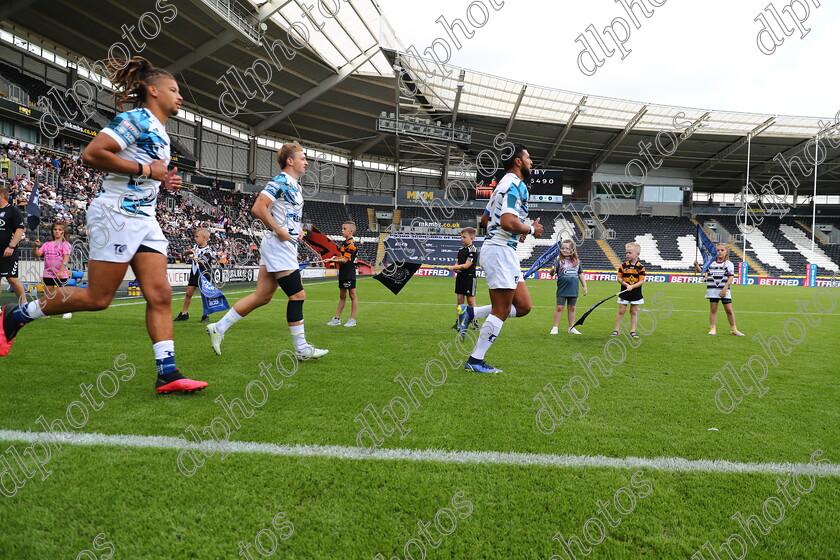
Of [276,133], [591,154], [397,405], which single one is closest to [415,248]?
[276,133]

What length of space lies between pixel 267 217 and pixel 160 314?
55.7 inches

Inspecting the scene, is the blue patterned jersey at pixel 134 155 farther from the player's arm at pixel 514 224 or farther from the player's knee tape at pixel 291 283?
the player's arm at pixel 514 224

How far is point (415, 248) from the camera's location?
4097cm

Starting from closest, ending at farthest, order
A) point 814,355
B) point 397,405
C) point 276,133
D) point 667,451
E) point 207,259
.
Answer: point 667,451
point 397,405
point 814,355
point 207,259
point 276,133

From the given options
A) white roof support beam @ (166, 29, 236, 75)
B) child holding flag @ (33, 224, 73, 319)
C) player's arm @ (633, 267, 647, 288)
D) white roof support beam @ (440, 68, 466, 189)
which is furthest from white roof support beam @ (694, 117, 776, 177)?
child holding flag @ (33, 224, 73, 319)

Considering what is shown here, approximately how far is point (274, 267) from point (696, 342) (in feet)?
21.0

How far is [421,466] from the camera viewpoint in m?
2.42

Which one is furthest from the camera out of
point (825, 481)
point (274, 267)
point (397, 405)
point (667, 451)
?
point (274, 267)

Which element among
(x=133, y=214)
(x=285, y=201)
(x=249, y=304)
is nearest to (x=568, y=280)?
(x=285, y=201)

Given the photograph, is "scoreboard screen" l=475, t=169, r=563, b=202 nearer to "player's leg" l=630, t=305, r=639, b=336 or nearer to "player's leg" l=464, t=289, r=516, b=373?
"player's leg" l=630, t=305, r=639, b=336

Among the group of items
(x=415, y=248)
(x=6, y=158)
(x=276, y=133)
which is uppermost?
(x=276, y=133)

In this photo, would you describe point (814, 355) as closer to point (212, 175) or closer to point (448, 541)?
point (448, 541)

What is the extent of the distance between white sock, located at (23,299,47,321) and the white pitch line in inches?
50.0

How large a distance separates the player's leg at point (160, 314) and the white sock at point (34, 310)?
0.82 metres
